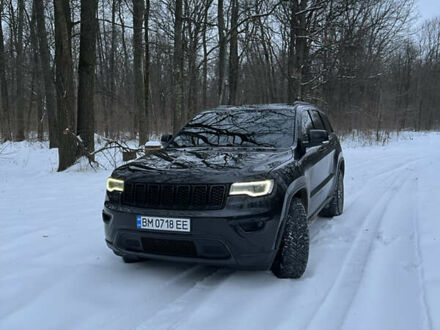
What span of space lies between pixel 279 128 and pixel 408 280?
199 centimetres

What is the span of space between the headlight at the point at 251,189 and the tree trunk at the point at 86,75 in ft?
27.5

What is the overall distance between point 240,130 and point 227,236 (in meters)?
1.71

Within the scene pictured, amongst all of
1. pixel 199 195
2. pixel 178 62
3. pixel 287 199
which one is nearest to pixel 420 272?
pixel 287 199

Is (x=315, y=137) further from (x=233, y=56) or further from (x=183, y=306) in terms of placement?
(x=233, y=56)

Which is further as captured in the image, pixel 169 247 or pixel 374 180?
pixel 374 180

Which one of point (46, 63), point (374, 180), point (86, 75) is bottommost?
point (374, 180)

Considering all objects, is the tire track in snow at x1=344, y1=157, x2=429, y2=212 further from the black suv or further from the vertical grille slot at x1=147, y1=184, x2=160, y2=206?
the vertical grille slot at x1=147, y1=184, x2=160, y2=206

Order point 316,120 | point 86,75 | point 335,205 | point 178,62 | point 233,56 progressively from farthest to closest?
point 233,56 → point 178,62 → point 86,75 → point 335,205 → point 316,120

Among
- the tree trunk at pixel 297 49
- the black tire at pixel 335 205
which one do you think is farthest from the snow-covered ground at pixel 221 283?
the tree trunk at pixel 297 49

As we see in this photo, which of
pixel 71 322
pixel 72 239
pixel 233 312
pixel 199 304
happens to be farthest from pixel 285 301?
pixel 72 239

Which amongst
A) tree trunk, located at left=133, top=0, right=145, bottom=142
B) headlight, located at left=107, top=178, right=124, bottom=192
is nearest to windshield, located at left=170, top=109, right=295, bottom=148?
headlight, located at left=107, top=178, right=124, bottom=192

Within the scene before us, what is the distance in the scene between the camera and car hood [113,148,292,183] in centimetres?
300

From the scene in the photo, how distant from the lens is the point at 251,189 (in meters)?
2.92

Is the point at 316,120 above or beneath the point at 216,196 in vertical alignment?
above
